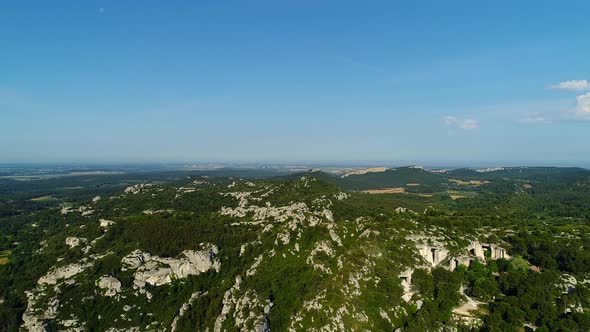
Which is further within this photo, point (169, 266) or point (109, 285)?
point (169, 266)

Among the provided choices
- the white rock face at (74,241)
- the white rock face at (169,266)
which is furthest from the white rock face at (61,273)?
the white rock face at (74,241)

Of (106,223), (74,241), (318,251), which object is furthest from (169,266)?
(318,251)

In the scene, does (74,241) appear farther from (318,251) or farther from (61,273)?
(318,251)

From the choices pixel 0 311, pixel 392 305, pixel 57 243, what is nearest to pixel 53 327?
pixel 0 311

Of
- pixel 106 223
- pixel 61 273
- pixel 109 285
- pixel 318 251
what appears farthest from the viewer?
pixel 106 223

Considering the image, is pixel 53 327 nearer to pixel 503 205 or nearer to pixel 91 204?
pixel 91 204

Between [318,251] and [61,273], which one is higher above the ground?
[318,251]

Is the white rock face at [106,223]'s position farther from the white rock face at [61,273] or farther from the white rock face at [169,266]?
the white rock face at [169,266]
